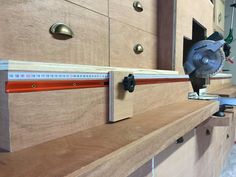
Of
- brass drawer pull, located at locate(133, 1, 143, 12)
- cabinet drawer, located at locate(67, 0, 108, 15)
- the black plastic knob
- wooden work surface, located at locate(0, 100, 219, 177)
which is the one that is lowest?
wooden work surface, located at locate(0, 100, 219, 177)

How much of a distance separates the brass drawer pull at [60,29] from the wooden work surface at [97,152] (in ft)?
0.88

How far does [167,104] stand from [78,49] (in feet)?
1.35

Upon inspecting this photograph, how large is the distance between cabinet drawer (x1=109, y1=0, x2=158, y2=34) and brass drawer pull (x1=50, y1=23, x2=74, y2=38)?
0.77ft

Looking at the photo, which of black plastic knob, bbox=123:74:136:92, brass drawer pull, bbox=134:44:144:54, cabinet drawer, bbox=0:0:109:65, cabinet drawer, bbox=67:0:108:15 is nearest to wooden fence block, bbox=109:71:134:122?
black plastic knob, bbox=123:74:136:92

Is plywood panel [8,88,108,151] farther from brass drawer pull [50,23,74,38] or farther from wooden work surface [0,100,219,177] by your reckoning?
brass drawer pull [50,23,74,38]

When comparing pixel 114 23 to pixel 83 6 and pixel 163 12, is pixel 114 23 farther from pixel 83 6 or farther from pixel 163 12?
pixel 163 12

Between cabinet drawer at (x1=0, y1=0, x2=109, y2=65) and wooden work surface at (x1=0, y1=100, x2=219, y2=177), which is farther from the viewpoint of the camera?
cabinet drawer at (x1=0, y1=0, x2=109, y2=65)

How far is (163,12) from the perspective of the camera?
106 centimetres

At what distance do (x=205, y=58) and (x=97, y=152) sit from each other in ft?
3.37

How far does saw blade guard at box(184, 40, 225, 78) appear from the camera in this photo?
3.82ft

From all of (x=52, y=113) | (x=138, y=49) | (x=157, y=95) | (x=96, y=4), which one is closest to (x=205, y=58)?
(x=138, y=49)

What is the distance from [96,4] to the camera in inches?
27.6

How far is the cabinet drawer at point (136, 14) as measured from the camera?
2.61ft

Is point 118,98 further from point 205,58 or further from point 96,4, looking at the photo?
point 205,58
